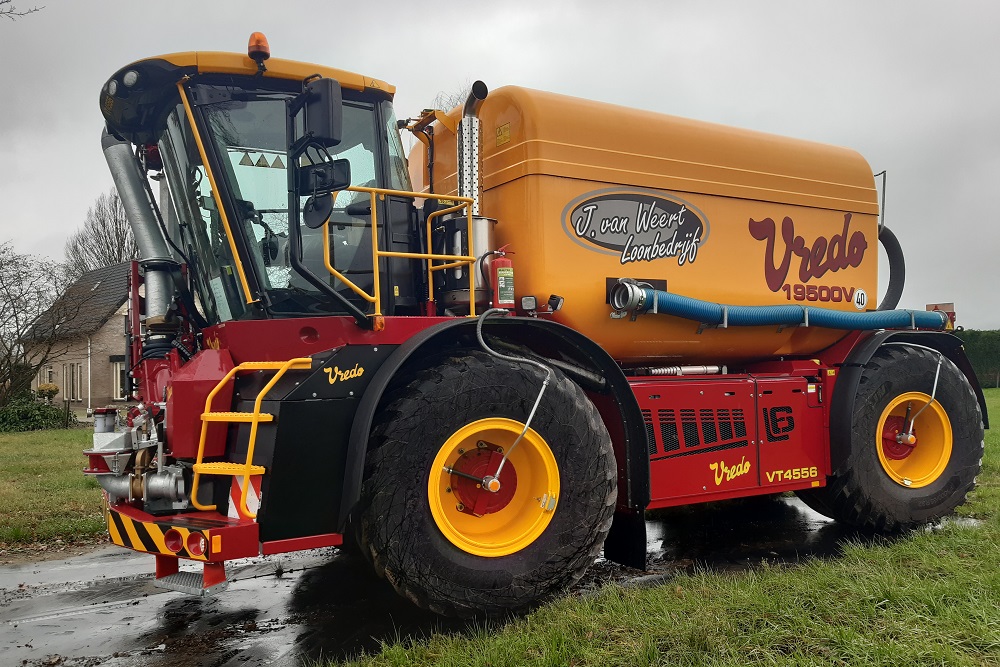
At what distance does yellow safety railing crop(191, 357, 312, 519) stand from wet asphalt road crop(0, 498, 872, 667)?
0.85 m

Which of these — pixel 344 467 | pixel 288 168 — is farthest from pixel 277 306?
pixel 344 467

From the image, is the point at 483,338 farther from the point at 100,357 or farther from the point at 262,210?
the point at 100,357

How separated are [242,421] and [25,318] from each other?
19.0 m

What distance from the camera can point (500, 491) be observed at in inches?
181

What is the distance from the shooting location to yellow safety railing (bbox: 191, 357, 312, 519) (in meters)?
3.85

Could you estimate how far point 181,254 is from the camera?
545 centimetres

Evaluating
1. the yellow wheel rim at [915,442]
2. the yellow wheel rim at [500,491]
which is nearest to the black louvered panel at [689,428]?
the yellow wheel rim at [500,491]

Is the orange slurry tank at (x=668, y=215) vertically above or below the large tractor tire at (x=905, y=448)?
above

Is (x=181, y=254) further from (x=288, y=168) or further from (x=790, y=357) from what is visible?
(x=790, y=357)

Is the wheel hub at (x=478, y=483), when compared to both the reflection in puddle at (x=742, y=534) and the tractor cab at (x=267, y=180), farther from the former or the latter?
the reflection in puddle at (x=742, y=534)

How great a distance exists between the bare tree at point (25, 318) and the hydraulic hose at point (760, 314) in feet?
60.8

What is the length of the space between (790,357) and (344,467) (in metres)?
4.20

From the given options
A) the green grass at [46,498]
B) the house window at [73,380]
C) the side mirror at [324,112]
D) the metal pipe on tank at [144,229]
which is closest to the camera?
the side mirror at [324,112]

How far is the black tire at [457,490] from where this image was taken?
4074mm
